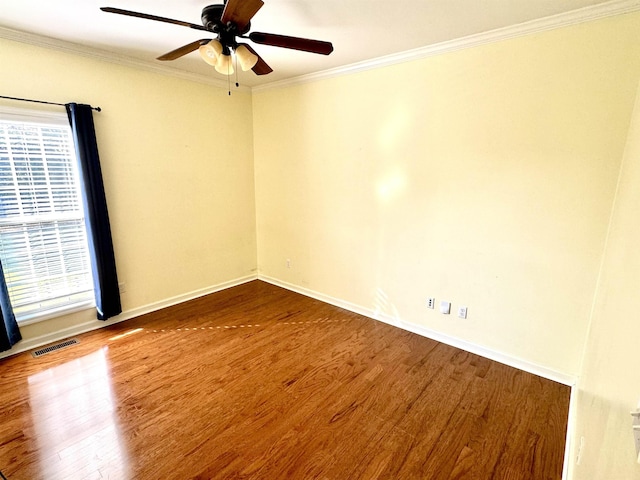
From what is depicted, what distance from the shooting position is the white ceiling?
1993 mm

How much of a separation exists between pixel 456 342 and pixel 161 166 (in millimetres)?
3456

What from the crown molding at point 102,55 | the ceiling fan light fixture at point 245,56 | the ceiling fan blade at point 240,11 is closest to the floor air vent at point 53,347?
the crown molding at point 102,55

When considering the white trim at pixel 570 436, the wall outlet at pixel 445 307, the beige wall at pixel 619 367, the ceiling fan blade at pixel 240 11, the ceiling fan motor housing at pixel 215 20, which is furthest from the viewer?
the wall outlet at pixel 445 307

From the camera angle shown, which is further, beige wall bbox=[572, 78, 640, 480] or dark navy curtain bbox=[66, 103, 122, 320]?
dark navy curtain bbox=[66, 103, 122, 320]

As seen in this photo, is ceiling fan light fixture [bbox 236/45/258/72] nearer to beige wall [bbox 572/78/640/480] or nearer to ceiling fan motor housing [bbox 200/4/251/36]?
ceiling fan motor housing [bbox 200/4/251/36]

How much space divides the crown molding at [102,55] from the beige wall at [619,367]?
3.75 metres

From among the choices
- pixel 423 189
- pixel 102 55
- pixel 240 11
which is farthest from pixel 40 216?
pixel 423 189

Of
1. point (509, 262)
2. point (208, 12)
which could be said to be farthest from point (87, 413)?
point (509, 262)

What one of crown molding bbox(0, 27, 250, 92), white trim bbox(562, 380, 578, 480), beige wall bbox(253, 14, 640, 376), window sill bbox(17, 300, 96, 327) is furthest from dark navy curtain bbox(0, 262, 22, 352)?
white trim bbox(562, 380, 578, 480)

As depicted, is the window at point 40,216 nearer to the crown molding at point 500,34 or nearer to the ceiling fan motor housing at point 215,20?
the ceiling fan motor housing at point 215,20

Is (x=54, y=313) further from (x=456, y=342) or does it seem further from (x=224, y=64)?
(x=456, y=342)

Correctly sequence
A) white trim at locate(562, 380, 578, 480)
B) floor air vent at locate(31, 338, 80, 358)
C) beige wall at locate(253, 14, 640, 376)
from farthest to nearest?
1. floor air vent at locate(31, 338, 80, 358)
2. beige wall at locate(253, 14, 640, 376)
3. white trim at locate(562, 380, 578, 480)

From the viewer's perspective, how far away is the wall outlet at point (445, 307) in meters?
2.89

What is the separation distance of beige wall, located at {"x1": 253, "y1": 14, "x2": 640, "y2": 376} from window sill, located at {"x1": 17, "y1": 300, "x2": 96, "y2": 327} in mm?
2402
